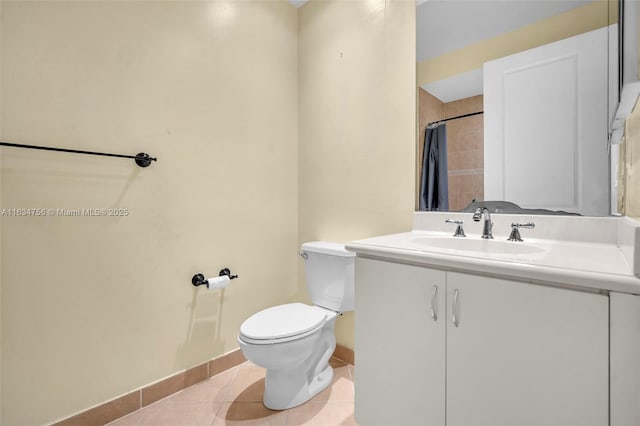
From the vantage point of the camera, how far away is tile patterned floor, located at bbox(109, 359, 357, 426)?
1389 millimetres

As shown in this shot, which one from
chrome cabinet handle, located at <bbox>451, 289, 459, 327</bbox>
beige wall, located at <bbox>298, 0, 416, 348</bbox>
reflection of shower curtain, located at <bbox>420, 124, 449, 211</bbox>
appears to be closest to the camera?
chrome cabinet handle, located at <bbox>451, 289, 459, 327</bbox>

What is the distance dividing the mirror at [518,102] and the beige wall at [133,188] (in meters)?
1.04

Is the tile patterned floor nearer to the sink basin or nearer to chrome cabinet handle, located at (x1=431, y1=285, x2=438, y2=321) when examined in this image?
chrome cabinet handle, located at (x1=431, y1=285, x2=438, y2=321)

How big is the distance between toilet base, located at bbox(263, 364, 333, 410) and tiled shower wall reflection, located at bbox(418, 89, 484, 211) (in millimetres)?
1136

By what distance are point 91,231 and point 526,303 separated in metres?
1.64

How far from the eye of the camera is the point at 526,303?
0.79m

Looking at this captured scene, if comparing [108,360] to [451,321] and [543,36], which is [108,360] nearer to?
[451,321]

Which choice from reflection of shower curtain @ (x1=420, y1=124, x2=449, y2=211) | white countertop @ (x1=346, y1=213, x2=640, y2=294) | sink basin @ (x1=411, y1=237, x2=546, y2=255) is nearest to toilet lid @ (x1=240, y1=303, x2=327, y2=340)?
white countertop @ (x1=346, y1=213, x2=640, y2=294)

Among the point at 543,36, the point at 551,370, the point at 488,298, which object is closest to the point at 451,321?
the point at 488,298

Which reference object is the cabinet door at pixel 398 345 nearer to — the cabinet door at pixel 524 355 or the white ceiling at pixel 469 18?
the cabinet door at pixel 524 355

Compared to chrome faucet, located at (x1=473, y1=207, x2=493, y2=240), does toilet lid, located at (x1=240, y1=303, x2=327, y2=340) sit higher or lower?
lower

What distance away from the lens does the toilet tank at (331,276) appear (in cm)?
164

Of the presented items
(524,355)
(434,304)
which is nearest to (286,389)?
(434,304)

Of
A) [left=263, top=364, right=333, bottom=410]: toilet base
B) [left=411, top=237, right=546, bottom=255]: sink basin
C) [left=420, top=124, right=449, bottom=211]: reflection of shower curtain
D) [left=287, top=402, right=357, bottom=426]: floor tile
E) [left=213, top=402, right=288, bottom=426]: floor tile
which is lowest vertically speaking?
[left=287, top=402, right=357, bottom=426]: floor tile
